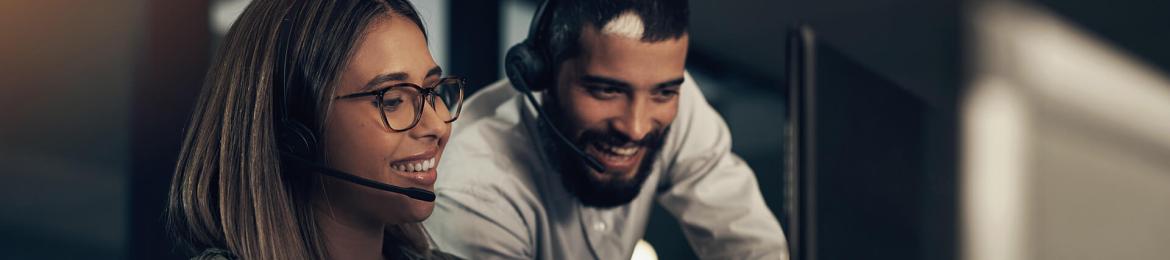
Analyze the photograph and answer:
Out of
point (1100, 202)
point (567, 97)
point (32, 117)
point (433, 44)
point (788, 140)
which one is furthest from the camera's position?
point (1100, 202)

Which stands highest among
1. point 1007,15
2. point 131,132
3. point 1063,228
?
point 1007,15

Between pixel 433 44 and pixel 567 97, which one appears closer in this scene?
pixel 433 44

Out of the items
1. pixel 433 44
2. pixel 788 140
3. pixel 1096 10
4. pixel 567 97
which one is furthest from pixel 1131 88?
pixel 433 44

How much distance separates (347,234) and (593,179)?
45cm

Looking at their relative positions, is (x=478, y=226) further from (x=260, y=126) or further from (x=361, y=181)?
(x=260, y=126)

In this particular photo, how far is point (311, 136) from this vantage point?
1.38 metres

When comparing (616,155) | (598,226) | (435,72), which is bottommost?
(598,226)

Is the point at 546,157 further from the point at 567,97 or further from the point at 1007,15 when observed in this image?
the point at 1007,15

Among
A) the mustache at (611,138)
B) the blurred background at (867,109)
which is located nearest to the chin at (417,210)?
the blurred background at (867,109)

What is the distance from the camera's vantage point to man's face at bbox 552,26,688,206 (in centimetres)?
173

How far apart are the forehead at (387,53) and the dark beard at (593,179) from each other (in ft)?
1.04

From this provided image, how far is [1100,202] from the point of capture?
7.44 feet

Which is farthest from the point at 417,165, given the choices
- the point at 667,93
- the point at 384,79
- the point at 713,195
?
the point at 713,195

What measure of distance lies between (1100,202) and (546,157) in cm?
120
